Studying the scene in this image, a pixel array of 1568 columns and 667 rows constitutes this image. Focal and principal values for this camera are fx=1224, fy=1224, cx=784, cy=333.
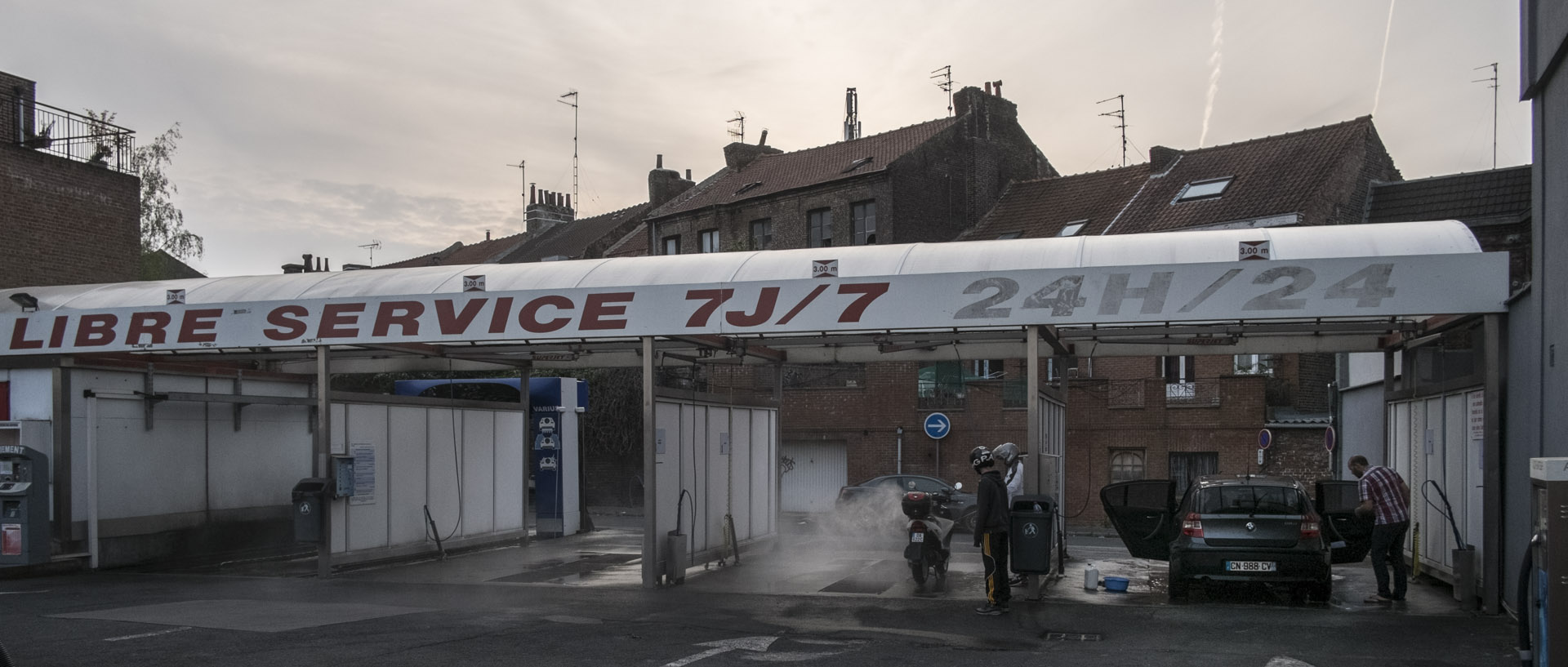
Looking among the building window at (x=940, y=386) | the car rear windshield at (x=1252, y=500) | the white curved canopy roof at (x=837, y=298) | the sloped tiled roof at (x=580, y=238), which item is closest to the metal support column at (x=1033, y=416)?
the white curved canopy roof at (x=837, y=298)

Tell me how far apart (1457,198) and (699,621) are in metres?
25.1

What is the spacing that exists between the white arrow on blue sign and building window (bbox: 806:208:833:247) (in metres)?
8.91

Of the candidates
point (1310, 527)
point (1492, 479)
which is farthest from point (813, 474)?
point (1492, 479)

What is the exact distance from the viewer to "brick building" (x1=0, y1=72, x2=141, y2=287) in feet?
84.3

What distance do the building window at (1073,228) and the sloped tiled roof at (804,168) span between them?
20.2 ft

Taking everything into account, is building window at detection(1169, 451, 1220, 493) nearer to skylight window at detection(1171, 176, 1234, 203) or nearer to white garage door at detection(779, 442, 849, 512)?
skylight window at detection(1171, 176, 1234, 203)

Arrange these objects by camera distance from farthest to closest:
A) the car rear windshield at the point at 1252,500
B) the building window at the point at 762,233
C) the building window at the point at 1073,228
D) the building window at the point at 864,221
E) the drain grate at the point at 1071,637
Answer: the building window at the point at 762,233
the building window at the point at 864,221
the building window at the point at 1073,228
the car rear windshield at the point at 1252,500
the drain grate at the point at 1071,637

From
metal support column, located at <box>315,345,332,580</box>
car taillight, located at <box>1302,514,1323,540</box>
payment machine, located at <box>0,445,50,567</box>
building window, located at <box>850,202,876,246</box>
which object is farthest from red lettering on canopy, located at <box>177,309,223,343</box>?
building window, located at <box>850,202,876,246</box>

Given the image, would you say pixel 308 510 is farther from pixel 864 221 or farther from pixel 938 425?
pixel 864 221

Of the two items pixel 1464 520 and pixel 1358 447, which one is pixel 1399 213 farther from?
pixel 1464 520

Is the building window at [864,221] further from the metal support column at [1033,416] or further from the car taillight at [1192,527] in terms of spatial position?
the car taillight at [1192,527]

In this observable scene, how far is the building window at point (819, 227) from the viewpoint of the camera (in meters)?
38.5

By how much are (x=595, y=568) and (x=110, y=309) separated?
23.3ft

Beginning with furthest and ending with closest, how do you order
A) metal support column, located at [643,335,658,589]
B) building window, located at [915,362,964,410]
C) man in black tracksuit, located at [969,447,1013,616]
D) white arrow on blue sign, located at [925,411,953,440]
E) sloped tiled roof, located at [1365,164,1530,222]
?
building window, located at [915,362,964,410]
white arrow on blue sign, located at [925,411,953,440]
sloped tiled roof, located at [1365,164,1530,222]
metal support column, located at [643,335,658,589]
man in black tracksuit, located at [969,447,1013,616]
